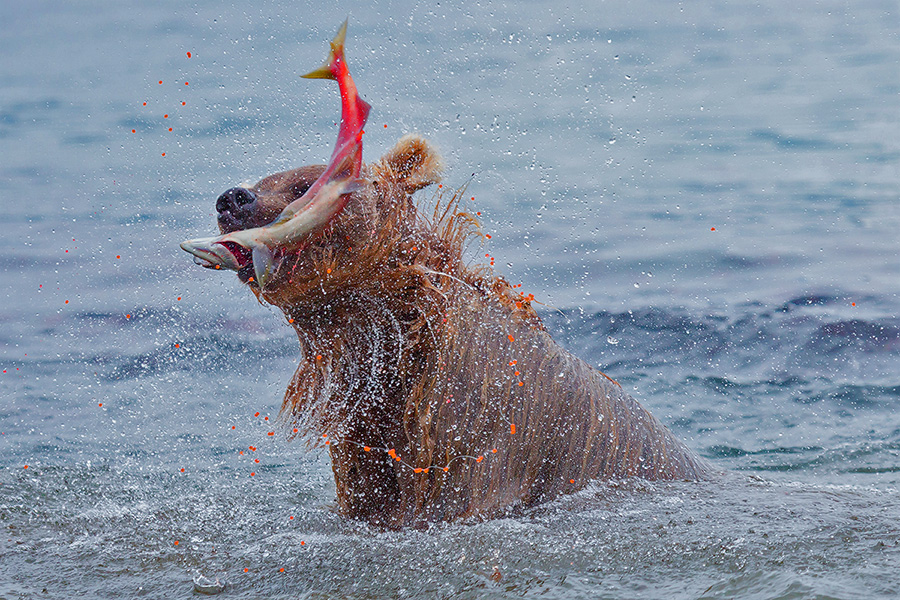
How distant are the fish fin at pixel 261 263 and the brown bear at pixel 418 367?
135 mm

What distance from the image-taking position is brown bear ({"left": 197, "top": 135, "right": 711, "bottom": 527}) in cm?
430

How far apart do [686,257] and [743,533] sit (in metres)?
7.58

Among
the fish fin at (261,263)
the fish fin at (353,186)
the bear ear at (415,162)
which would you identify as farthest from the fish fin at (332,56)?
the bear ear at (415,162)

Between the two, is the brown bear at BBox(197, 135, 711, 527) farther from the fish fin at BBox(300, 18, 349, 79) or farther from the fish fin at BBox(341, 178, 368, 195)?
the fish fin at BBox(300, 18, 349, 79)

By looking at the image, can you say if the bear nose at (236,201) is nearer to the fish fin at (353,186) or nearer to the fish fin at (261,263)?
the fish fin at (261,263)

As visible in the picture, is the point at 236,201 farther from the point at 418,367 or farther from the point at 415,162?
the point at 418,367

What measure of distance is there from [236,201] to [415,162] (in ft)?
3.16

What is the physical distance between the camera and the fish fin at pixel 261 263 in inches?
154

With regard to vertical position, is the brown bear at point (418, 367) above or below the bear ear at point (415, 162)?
below

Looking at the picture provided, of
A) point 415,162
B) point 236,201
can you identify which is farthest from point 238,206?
point 415,162

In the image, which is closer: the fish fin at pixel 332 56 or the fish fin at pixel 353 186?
the fish fin at pixel 332 56

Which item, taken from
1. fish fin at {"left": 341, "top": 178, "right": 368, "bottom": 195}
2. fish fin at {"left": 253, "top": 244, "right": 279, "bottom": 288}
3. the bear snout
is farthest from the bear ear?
fish fin at {"left": 253, "top": 244, "right": 279, "bottom": 288}

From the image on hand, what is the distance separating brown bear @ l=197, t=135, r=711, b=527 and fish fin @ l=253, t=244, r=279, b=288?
135 mm

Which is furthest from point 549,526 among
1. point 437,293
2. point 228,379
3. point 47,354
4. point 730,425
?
point 47,354
